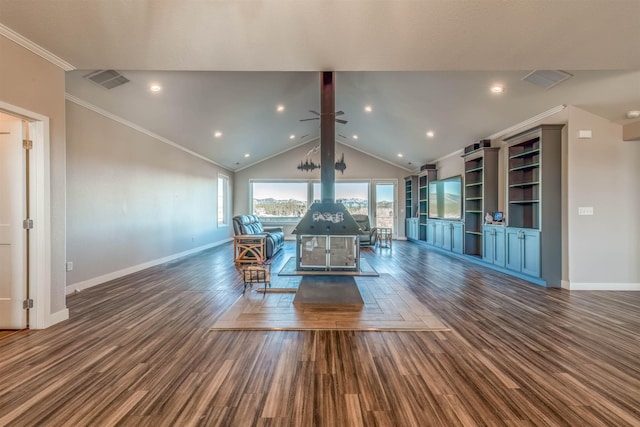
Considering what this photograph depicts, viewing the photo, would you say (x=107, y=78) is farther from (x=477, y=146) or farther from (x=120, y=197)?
(x=477, y=146)

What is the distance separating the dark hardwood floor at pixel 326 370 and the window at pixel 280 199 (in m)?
7.66

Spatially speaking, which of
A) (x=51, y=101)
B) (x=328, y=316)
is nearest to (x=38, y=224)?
(x=51, y=101)

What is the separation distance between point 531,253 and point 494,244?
981 millimetres

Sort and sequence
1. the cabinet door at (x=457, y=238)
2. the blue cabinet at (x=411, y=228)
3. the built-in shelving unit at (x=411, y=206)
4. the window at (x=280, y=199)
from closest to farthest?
the cabinet door at (x=457, y=238)
the blue cabinet at (x=411, y=228)
the built-in shelving unit at (x=411, y=206)
the window at (x=280, y=199)

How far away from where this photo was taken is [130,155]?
5133mm

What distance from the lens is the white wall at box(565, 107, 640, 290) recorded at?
13.6 feet

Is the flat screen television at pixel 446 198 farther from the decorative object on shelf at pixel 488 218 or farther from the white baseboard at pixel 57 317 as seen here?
the white baseboard at pixel 57 317

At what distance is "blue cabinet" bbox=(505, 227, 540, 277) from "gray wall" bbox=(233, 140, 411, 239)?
5.99 metres

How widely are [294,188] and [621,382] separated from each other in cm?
984

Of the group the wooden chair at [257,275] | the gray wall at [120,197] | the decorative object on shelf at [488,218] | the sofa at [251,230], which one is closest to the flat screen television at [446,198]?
the decorative object on shelf at [488,218]

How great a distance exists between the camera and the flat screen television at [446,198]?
714cm

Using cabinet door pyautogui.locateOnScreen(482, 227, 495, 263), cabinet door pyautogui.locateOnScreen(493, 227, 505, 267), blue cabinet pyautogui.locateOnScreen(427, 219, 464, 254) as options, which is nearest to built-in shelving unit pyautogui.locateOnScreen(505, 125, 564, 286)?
cabinet door pyautogui.locateOnScreen(493, 227, 505, 267)

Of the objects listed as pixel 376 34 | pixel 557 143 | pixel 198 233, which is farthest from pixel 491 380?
pixel 198 233

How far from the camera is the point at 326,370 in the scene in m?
2.09
